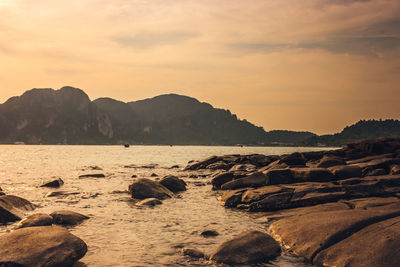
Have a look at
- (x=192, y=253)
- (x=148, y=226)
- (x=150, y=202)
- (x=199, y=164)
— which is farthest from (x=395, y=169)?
(x=199, y=164)

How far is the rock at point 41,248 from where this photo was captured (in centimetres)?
741

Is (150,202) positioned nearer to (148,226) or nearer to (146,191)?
(146,191)

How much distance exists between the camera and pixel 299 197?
14438 mm

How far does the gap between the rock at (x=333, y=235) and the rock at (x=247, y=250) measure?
0.82 metres

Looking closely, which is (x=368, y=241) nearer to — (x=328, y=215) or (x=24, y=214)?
(x=328, y=215)

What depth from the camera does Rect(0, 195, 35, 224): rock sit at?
12.4 meters

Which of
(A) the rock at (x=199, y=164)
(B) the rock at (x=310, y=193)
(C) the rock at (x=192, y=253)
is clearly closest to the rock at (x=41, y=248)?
(C) the rock at (x=192, y=253)

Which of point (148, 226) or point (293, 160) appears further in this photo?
point (293, 160)

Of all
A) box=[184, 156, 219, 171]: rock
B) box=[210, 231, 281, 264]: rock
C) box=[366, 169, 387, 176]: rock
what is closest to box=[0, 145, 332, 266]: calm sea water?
box=[210, 231, 281, 264]: rock

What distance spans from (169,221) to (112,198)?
6.79m

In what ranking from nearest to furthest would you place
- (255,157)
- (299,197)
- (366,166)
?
(299,197), (366,166), (255,157)

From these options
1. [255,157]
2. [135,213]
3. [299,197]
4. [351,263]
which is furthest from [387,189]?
[255,157]

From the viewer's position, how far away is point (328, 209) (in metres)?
12.4

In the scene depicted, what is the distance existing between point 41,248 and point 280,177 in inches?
524
